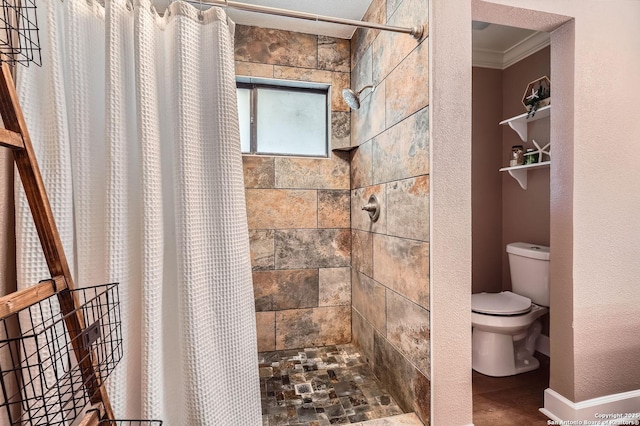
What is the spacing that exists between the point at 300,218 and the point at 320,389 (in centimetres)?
107

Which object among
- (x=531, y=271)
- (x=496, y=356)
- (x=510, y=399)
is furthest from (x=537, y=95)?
(x=510, y=399)

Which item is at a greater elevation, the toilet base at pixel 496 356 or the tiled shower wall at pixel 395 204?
the tiled shower wall at pixel 395 204

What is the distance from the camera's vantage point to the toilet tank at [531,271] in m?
2.01

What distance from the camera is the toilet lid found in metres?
1.88

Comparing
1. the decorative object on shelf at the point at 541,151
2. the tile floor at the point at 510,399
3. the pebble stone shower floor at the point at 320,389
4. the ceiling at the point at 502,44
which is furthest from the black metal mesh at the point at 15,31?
the decorative object on shelf at the point at 541,151

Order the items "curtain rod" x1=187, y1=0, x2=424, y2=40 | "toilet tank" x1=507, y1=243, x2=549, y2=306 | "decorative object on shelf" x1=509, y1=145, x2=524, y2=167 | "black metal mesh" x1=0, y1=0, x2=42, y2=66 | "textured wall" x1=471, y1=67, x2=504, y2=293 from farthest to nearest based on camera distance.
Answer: "textured wall" x1=471, y1=67, x2=504, y2=293
"decorative object on shelf" x1=509, y1=145, x2=524, y2=167
"toilet tank" x1=507, y1=243, x2=549, y2=306
"curtain rod" x1=187, y1=0, x2=424, y2=40
"black metal mesh" x1=0, y1=0, x2=42, y2=66

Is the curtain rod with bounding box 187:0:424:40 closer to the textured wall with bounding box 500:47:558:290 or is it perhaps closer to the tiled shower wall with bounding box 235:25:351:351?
the tiled shower wall with bounding box 235:25:351:351

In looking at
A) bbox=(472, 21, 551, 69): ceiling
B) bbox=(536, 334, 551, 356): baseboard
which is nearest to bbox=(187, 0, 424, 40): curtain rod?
bbox=(472, 21, 551, 69): ceiling

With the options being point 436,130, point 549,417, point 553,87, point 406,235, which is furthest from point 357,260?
point 553,87

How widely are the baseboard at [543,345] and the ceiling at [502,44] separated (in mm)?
2172

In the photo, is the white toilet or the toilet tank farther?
the toilet tank

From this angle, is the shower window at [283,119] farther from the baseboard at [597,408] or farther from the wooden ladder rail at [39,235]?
the baseboard at [597,408]

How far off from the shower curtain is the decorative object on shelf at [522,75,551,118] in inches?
81.3

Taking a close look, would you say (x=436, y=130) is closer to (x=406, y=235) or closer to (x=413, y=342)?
(x=406, y=235)
